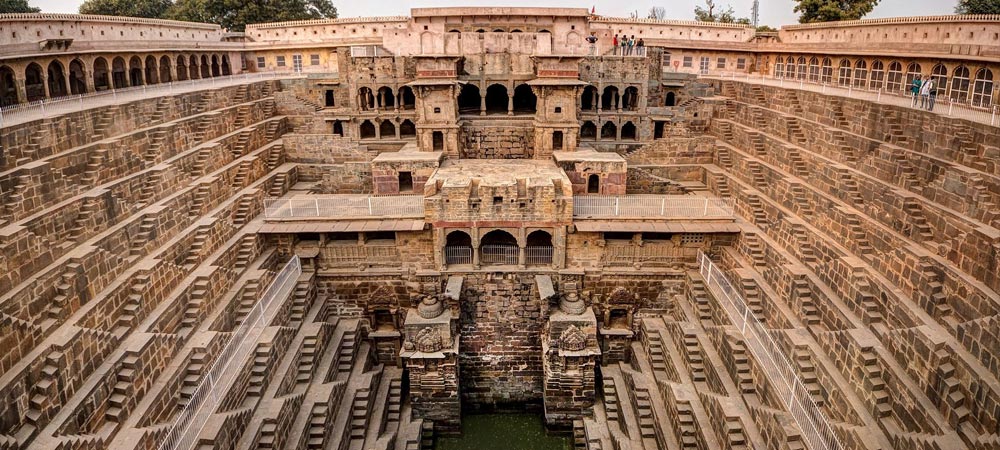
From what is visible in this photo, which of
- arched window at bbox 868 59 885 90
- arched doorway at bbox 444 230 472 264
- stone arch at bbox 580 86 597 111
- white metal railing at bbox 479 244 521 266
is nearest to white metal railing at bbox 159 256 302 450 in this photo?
arched doorway at bbox 444 230 472 264

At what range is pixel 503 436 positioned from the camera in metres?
20.0

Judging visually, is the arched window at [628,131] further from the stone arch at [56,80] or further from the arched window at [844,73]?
the stone arch at [56,80]

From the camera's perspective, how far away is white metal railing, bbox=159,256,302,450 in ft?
39.2

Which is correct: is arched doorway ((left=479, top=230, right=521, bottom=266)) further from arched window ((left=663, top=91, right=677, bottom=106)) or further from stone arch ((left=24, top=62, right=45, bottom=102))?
stone arch ((left=24, top=62, right=45, bottom=102))

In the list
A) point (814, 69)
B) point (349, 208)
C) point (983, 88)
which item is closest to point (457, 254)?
point (349, 208)

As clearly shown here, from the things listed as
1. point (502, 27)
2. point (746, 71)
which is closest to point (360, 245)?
point (502, 27)

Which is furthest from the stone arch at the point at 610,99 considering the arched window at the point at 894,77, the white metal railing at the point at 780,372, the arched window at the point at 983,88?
the arched window at the point at 983,88

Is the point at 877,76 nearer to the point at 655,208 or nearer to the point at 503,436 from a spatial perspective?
the point at 655,208

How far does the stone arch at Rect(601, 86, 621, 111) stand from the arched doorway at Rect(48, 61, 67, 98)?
26183 millimetres

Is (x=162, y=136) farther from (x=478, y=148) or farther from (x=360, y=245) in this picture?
(x=478, y=148)

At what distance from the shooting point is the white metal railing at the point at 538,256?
21156 millimetres

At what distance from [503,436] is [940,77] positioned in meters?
23.7

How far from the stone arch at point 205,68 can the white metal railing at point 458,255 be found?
26428mm

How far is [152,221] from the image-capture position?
16234 mm
